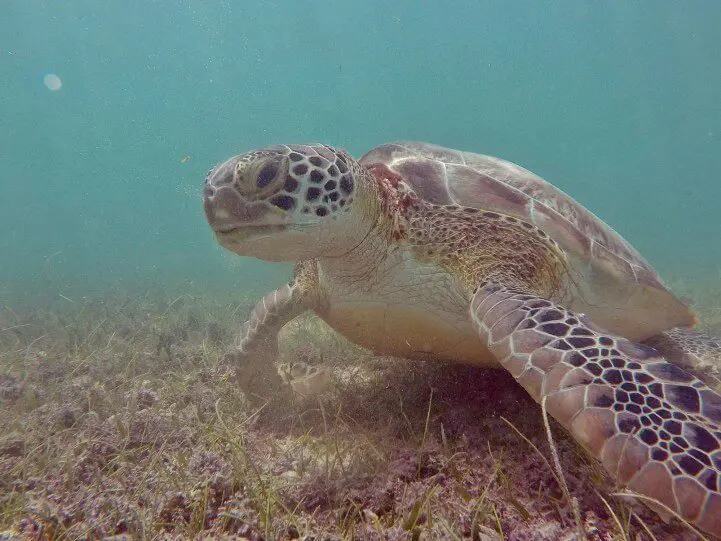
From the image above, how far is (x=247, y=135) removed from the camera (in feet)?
382

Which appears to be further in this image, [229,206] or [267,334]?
[267,334]

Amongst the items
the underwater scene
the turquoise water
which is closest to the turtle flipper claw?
→ the underwater scene

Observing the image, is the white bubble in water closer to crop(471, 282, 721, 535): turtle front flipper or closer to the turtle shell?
the turtle shell

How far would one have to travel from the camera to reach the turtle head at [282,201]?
7.61 ft

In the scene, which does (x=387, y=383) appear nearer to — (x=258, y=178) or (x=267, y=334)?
(x=267, y=334)

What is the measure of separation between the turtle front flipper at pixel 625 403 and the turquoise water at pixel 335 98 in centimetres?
6905

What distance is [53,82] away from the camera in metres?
84.1

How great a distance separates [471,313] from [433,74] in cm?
10951

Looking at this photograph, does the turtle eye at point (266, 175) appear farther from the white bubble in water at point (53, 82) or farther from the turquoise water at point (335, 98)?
the white bubble in water at point (53, 82)

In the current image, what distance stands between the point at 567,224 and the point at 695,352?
172 centimetres

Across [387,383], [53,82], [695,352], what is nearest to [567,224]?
[695,352]

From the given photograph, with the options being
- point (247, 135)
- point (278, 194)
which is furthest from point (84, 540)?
point (247, 135)

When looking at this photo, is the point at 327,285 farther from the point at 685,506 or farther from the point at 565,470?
the point at 685,506

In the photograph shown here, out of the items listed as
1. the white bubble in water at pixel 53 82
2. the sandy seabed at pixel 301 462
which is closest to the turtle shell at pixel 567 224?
the sandy seabed at pixel 301 462
